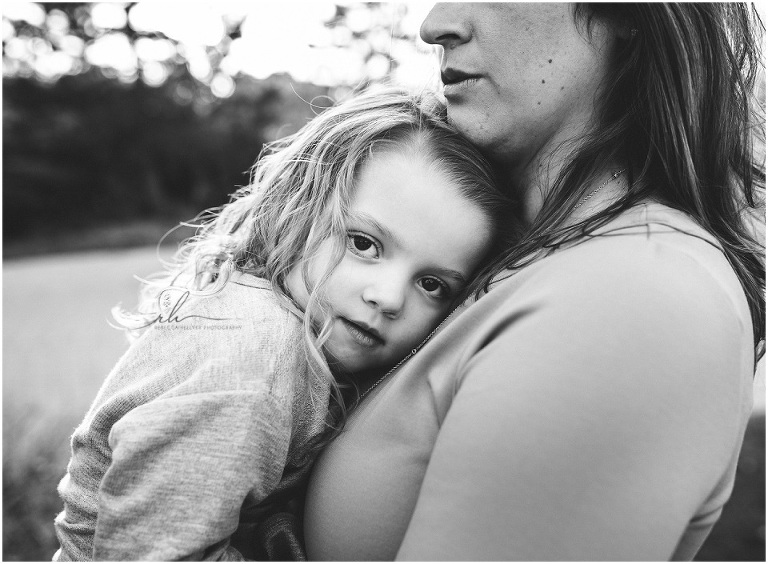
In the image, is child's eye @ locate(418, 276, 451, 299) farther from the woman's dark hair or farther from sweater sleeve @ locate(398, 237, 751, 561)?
sweater sleeve @ locate(398, 237, 751, 561)

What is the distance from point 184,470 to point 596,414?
0.77 meters

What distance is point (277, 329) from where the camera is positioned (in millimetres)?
1526

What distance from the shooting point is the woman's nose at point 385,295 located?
163 cm

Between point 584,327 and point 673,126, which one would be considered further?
point 673,126

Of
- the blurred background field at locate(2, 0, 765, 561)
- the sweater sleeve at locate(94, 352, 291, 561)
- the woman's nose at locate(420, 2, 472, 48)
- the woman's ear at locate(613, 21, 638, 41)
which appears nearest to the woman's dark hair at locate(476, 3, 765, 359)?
the woman's ear at locate(613, 21, 638, 41)

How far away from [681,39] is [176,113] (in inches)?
1073

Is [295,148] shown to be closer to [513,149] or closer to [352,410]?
[513,149]

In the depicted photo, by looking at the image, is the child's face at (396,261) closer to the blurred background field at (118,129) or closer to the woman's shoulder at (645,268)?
the woman's shoulder at (645,268)

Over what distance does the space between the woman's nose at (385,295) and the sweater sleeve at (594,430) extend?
526 millimetres

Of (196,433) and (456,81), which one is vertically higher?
→ (456,81)

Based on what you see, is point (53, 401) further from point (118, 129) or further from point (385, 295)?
point (118, 129)

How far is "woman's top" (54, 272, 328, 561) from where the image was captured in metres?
1.34

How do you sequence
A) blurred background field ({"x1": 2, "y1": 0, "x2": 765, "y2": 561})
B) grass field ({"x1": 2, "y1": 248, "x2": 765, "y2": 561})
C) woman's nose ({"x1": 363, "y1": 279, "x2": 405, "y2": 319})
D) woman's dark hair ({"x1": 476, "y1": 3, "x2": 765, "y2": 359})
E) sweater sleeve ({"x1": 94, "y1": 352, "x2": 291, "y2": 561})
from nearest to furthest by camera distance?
sweater sleeve ({"x1": 94, "y1": 352, "x2": 291, "y2": 561}) → woman's dark hair ({"x1": 476, "y1": 3, "x2": 765, "y2": 359}) → woman's nose ({"x1": 363, "y1": 279, "x2": 405, "y2": 319}) → grass field ({"x1": 2, "y1": 248, "x2": 765, "y2": 561}) → blurred background field ({"x1": 2, "y1": 0, "x2": 765, "y2": 561})

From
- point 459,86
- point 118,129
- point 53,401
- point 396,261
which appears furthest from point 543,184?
point 118,129
